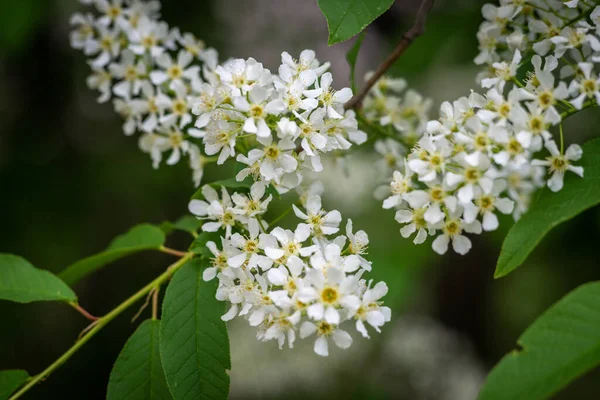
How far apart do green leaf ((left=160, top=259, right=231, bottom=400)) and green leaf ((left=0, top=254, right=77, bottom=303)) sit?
0.48m

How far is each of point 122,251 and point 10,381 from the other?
0.58m

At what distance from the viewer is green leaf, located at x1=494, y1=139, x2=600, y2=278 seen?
5.09 ft

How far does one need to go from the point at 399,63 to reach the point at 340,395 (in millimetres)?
2877

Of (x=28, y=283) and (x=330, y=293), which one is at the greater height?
(x=28, y=283)

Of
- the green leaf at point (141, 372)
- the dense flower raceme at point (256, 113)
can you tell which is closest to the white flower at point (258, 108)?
the dense flower raceme at point (256, 113)

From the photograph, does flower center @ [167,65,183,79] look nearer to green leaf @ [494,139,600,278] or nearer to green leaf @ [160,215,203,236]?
green leaf @ [160,215,203,236]

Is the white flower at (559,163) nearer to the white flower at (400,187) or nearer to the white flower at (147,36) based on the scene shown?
the white flower at (400,187)

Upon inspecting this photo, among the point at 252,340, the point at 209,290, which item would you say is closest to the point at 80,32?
the point at 209,290

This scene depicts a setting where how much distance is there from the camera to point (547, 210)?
1.60 m

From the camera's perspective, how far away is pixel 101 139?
15.6 feet

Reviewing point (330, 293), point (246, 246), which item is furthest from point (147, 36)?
point (330, 293)

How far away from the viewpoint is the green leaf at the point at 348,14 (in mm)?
1774

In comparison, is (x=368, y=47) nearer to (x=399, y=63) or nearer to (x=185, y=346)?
(x=399, y=63)

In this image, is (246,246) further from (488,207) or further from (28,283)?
(28,283)
